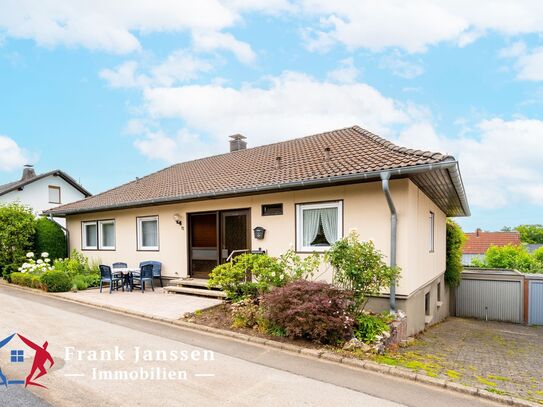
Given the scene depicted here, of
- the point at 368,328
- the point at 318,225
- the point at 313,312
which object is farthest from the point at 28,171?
the point at 368,328

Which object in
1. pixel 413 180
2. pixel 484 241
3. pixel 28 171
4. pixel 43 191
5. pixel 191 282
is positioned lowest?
pixel 484 241

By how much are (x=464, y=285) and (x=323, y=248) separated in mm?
12799

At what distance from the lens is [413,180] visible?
799cm

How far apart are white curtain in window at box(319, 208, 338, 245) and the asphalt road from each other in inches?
132

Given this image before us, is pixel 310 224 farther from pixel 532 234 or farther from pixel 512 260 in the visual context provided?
pixel 532 234

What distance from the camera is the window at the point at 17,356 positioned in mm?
5137

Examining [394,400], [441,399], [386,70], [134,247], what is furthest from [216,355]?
[386,70]

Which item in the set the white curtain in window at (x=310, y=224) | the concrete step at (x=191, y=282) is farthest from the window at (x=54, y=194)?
the white curtain in window at (x=310, y=224)

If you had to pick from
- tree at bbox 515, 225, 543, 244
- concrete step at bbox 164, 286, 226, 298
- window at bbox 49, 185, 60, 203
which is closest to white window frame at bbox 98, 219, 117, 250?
concrete step at bbox 164, 286, 226, 298

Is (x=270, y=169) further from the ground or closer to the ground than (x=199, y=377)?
further from the ground

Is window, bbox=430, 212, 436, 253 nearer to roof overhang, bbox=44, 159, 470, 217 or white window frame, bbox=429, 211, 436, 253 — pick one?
white window frame, bbox=429, 211, 436, 253

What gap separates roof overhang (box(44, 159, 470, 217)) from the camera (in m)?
7.04

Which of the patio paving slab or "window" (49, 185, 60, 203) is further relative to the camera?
"window" (49, 185, 60, 203)

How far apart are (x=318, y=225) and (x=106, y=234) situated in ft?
31.0
